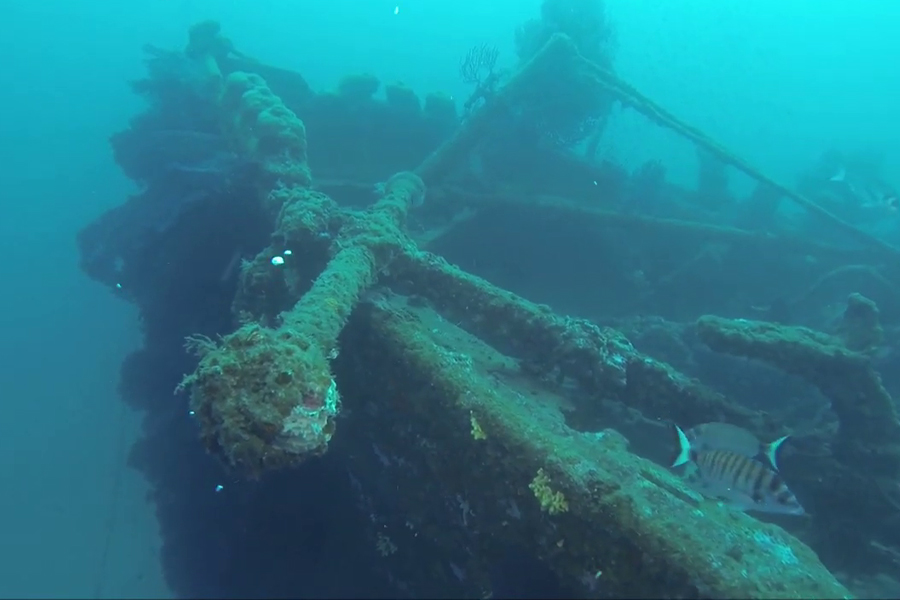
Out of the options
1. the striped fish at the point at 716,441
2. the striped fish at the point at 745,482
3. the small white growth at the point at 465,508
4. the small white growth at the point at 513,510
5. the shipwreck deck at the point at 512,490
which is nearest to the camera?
the shipwreck deck at the point at 512,490

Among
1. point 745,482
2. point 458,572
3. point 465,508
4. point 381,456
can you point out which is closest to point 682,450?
point 745,482

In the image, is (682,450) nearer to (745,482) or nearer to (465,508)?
(745,482)

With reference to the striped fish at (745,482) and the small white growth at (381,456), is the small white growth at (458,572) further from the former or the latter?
the striped fish at (745,482)

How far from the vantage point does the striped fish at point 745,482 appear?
13.1 ft

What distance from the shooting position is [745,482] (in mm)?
4055

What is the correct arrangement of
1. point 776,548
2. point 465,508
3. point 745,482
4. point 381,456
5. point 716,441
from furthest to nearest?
point 381,456, point 716,441, point 465,508, point 745,482, point 776,548

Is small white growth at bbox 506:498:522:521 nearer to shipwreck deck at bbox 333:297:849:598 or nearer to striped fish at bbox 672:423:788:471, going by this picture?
shipwreck deck at bbox 333:297:849:598

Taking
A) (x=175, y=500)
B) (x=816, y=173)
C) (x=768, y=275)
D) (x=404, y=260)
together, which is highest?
(x=816, y=173)

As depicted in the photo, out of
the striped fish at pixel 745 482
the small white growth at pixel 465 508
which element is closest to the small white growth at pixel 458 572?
the small white growth at pixel 465 508

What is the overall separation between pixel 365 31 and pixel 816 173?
7843 cm

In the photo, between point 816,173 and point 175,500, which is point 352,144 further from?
point 816,173

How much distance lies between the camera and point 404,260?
6.44 m

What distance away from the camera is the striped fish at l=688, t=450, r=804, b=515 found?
13.1 feet

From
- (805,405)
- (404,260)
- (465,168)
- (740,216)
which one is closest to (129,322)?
(465,168)
